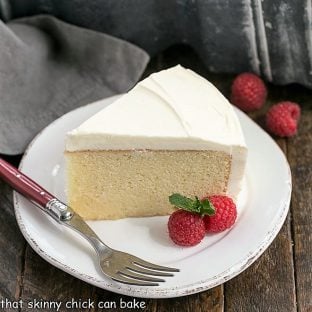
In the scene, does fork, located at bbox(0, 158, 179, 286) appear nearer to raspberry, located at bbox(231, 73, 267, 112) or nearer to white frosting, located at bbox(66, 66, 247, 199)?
white frosting, located at bbox(66, 66, 247, 199)

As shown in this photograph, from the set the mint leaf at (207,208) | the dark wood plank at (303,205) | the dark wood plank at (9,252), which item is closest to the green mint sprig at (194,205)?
the mint leaf at (207,208)

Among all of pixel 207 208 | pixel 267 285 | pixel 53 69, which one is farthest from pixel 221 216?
pixel 53 69

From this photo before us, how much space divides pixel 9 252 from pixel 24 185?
15 cm

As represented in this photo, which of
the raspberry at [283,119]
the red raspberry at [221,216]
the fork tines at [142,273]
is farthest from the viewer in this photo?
the raspberry at [283,119]

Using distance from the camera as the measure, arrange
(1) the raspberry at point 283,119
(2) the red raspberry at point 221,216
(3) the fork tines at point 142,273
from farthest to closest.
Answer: (1) the raspberry at point 283,119 < (2) the red raspberry at point 221,216 < (3) the fork tines at point 142,273

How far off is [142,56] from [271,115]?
40 cm

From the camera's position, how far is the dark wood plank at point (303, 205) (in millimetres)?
1632

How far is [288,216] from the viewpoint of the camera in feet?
5.85

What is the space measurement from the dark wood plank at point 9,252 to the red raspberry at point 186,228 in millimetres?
350

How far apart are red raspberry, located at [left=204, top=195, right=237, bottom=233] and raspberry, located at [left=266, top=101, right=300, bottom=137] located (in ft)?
1.28

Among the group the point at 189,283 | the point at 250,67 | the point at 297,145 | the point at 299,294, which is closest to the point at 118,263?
the point at 189,283

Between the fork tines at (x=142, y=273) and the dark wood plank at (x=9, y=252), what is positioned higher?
the fork tines at (x=142, y=273)

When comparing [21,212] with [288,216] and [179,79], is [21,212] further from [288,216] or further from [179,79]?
[288,216]

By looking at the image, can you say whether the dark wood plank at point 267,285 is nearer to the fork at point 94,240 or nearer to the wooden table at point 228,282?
the wooden table at point 228,282
